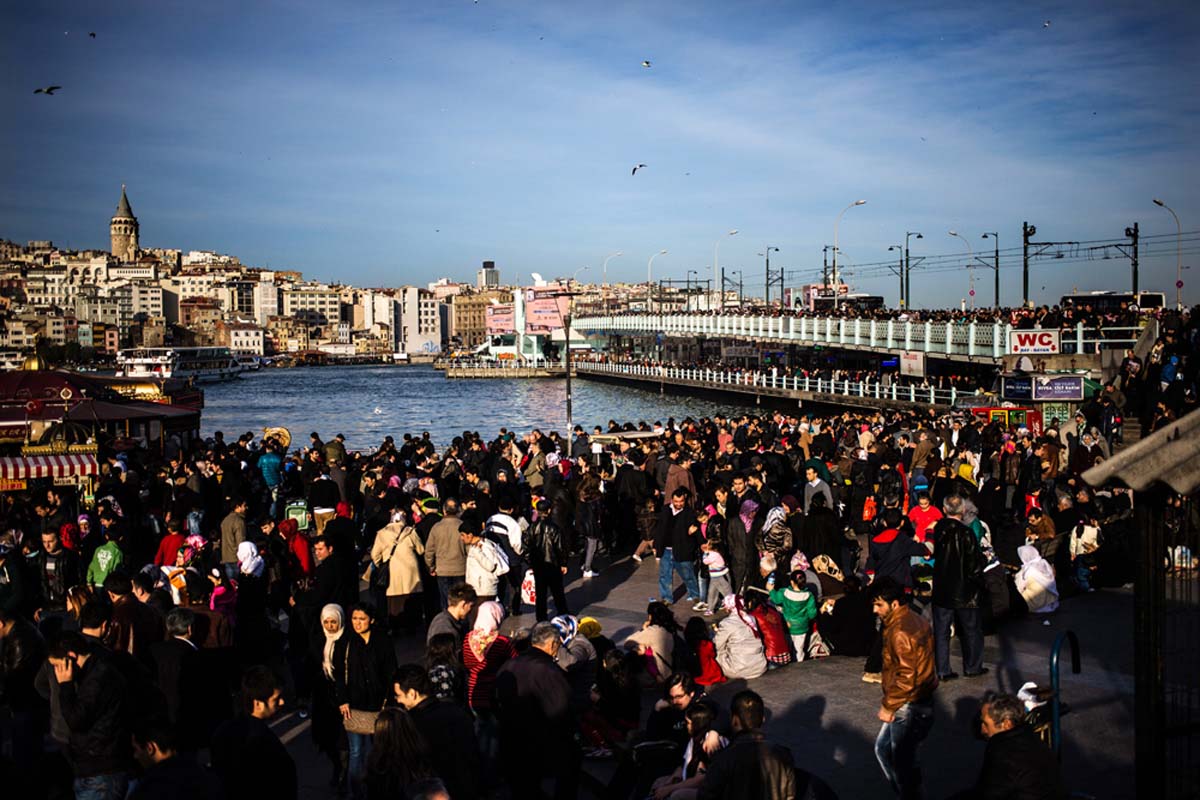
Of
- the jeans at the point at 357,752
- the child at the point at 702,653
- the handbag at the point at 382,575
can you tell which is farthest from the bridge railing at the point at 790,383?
the jeans at the point at 357,752

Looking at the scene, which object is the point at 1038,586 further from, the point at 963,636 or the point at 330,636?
the point at 330,636

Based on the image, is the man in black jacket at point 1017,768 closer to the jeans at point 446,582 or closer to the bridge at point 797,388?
the jeans at point 446,582

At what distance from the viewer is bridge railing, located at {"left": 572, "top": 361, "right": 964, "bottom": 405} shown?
4016 cm

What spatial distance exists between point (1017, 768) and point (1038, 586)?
17.9 feet

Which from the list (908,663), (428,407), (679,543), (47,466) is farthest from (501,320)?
(908,663)

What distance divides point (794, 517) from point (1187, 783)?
5905 mm

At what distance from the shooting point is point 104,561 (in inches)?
389

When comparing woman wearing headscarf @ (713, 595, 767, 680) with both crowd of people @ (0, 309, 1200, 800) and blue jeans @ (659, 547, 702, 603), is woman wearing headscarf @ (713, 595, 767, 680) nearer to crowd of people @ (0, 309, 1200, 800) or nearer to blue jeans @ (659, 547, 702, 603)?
crowd of people @ (0, 309, 1200, 800)

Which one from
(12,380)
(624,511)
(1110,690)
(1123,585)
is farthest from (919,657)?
(12,380)

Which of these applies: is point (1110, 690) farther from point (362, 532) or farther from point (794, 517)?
point (362, 532)

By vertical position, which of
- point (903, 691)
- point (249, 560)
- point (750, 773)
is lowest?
point (903, 691)

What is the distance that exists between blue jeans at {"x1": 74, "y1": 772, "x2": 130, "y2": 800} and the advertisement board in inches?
1548

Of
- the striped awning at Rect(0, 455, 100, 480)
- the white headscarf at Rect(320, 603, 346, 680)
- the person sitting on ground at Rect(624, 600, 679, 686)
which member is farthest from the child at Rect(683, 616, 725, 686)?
the striped awning at Rect(0, 455, 100, 480)

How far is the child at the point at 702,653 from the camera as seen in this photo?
798 centimetres
